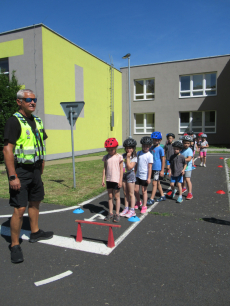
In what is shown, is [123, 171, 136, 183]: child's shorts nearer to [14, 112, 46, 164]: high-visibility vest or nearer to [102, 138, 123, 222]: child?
[102, 138, 123, 222]: child

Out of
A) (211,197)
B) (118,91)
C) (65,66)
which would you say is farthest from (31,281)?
(118,91)

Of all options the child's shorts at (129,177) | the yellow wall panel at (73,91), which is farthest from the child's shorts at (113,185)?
the yellow wall panel at (73,91)

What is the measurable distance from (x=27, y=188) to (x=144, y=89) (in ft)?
78.7

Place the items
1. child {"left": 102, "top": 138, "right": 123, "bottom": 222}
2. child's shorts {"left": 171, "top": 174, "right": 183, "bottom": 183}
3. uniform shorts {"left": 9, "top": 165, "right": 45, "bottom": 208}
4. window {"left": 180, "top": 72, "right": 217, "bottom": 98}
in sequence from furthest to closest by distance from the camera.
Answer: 1. window {"left": 180, "top": 72, "right": 217, "bottom": 98}
2. child's shorts {"left": 171, "top": 174, "right": 183, "bottom": 183}
3. child {"left": 102, "top": 138, "right": 123, "bottom": 222}
4. uniform shorts {"left": 9, "top": 165, "right": 45, "bottom": 208}

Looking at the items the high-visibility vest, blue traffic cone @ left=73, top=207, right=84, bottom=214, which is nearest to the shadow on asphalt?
blue traffic cone @ left=73, top=207, right=84, bottom=214

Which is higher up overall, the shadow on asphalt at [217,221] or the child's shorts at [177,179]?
the child's shorts at [177,179]

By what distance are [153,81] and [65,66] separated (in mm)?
11519

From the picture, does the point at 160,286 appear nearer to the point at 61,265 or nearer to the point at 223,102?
the point at 61,265

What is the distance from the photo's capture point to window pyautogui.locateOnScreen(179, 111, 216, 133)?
78.0 feet

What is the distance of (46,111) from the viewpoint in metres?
15.1

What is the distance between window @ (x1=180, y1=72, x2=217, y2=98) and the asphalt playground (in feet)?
68.1

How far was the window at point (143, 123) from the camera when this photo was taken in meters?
26.1

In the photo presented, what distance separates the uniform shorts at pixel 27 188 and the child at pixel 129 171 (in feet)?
5.99

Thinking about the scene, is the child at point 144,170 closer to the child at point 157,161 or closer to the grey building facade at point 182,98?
the child at point 157,161
